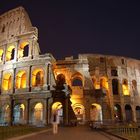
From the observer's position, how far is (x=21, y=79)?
34.9 metres

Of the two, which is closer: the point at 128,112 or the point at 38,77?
the point at 38,77

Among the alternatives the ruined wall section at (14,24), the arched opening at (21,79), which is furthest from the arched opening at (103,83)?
the ruined wall section at (14,24)

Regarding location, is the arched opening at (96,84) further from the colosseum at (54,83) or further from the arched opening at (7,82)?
the arched opening at (7,82)

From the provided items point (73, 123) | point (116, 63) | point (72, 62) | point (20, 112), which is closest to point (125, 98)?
point (116, 63)

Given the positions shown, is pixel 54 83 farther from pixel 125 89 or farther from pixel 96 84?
pixel 125 89

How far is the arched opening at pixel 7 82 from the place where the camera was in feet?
115

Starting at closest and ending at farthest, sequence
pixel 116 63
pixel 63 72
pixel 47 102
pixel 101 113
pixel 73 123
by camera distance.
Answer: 1. pixel 73 123
2. pixel 47 102
3. pixel 101 113
4. pixel 63 72
5. pixel 116 63

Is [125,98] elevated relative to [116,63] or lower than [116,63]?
lower

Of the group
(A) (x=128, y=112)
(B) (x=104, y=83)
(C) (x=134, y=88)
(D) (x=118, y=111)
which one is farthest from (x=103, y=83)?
(A) (x=128, y=112)

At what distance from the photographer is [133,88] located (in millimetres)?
42312

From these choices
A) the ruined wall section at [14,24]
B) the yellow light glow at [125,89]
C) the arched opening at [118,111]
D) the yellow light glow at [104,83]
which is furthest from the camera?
the yellow light glow at [125,89]

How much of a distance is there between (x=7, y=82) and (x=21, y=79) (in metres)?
2.78

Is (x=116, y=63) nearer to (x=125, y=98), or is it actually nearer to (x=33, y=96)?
(x=125, y=98)

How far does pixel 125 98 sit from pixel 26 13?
24760mm
